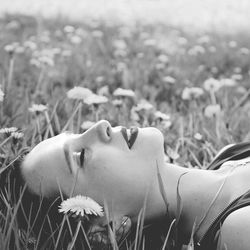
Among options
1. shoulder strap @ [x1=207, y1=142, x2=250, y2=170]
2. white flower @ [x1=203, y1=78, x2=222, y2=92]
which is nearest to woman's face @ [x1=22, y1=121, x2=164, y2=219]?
shoulder strap @ [x1=207, y1=142, x2=250, y2=170]

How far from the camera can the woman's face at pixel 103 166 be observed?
1.39 meters

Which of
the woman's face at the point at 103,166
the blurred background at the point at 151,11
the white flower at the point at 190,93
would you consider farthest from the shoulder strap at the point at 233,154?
the blurred background at the point at 151,11

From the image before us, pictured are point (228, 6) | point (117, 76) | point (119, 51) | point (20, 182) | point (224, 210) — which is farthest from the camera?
point (228, 6)

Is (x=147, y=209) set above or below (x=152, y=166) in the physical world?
below

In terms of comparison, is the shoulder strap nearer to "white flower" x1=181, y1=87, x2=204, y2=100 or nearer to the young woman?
the young woman

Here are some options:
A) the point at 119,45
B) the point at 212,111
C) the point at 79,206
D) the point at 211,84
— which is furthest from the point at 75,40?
the point at 79,206

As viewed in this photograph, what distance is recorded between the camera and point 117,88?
2908 millimetres

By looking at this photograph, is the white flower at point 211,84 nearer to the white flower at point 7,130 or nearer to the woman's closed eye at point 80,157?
the white flower at point 7,130

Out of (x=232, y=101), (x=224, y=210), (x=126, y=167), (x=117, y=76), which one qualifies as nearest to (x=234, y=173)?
(x=224, y=210)

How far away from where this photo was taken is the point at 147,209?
1.42 metres

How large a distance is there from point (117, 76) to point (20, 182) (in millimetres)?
1731

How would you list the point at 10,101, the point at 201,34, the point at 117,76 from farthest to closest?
1. the point at 201,34
2. the point at 117,76
3. the point at 10,101

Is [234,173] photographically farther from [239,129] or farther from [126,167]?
[239,129]

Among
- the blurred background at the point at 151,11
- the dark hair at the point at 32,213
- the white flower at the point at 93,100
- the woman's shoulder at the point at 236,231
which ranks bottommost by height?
the blurred background at the point at 151,11
